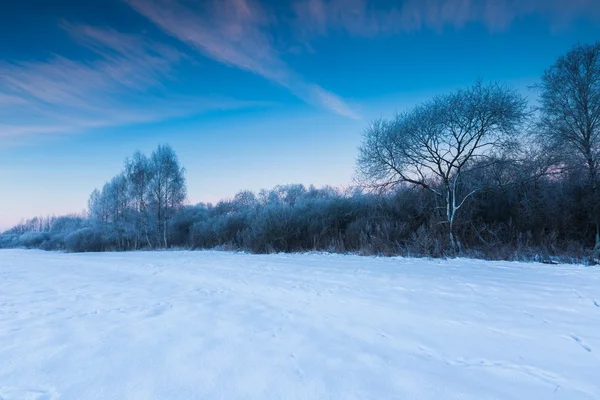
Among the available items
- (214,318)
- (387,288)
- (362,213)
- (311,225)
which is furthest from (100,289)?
(362,213)

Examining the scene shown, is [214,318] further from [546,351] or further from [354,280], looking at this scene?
[546,351]

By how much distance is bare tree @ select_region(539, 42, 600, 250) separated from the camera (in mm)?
11891

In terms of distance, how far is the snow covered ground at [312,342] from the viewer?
7.11 feet

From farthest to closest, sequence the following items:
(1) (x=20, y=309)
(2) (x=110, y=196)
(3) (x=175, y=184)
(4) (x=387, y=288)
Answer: (2) (x=110, y=196), (3) (x=175, y=184), (4) (x=387, y=288), (1) (x=20, y=309)

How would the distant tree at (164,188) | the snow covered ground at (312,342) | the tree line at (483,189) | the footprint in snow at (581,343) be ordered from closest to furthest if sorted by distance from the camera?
the snow covered ground at (312,342)
the footprint in snow at (581,343)
the tree line at (483,189)
the distant tree at (164,188)

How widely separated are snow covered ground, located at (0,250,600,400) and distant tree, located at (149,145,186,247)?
23126 millimetres

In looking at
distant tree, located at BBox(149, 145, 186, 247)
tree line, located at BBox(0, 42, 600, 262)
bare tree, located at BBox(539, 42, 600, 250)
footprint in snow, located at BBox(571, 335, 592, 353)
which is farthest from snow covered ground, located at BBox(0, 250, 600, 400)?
distant tree, located at BBox(149, 145, 186, 247)

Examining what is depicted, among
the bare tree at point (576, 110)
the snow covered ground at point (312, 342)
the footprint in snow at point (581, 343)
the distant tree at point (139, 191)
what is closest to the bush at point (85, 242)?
the distant tree at point (139, 191)

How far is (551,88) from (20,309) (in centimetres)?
2016

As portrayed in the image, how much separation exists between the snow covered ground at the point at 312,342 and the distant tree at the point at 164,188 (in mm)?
23126

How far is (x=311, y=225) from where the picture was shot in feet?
52.4

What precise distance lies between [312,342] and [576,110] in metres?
16.8

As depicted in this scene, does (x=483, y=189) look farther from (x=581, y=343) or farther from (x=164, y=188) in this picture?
(x=164, y=188)

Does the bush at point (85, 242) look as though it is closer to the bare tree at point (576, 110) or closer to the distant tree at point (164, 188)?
the distant tree at point (164, 188)
